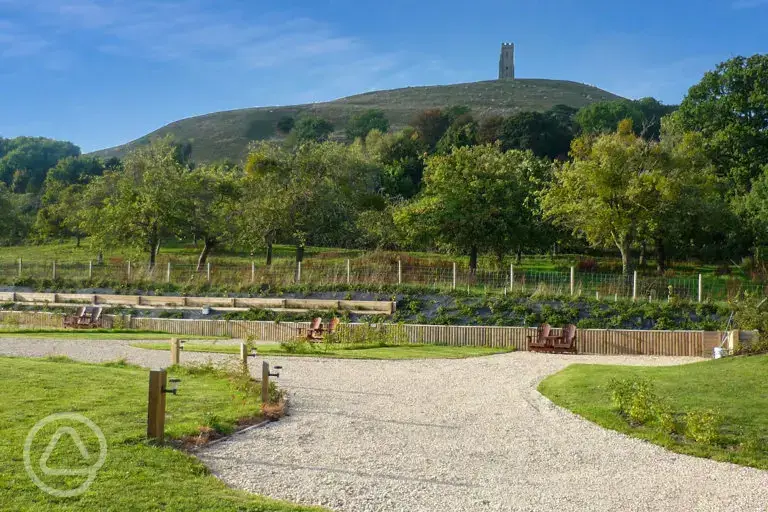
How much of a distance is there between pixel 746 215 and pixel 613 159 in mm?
20027

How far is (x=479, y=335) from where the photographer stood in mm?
24797

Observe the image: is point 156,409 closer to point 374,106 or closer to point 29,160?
point 29,160

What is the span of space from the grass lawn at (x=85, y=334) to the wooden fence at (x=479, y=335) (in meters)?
1.26

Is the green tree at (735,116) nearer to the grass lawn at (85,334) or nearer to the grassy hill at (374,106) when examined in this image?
the grass lawn at (85,334)

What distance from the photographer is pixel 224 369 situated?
14.7 meters

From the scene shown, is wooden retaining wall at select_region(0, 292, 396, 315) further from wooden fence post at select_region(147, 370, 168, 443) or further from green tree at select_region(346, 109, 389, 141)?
green tree at select_region(346, 109, 389, 141)

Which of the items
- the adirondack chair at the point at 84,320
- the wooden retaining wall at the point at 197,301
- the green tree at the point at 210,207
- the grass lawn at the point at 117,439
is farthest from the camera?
the green tree at the point at 210,207

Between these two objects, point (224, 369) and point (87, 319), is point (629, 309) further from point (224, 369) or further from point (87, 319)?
point (87, 319)

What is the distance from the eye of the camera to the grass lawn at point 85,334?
82.0 ft

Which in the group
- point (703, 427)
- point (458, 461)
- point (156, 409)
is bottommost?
point (458, 461)

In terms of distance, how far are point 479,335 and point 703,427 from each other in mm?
14744

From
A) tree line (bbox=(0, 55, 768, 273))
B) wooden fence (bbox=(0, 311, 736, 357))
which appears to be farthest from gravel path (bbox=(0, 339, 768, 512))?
tree line (bbox=(0, 55, 768, 273))

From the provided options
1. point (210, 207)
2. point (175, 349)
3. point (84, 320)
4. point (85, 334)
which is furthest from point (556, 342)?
point (210, 207)

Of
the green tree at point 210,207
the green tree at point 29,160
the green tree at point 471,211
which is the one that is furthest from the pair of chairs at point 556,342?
the green tree at point 29,160
